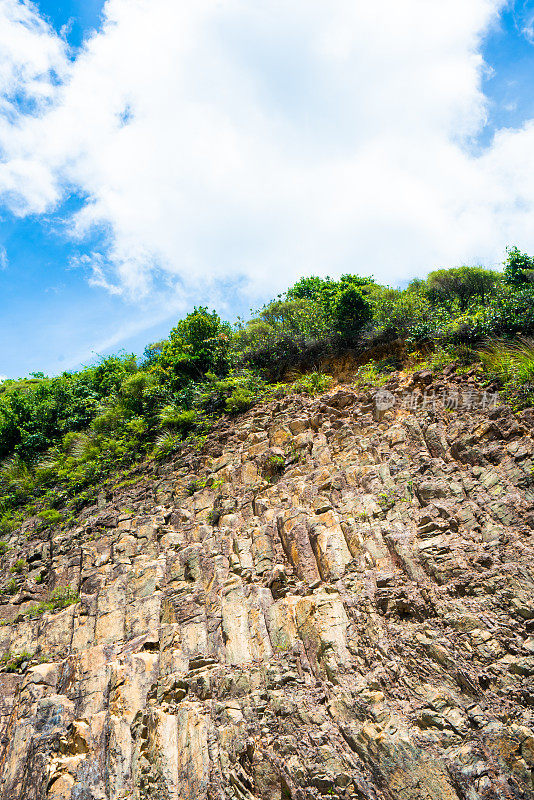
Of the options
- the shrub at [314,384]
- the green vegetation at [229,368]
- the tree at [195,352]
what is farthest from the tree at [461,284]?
the tree at [195,352]

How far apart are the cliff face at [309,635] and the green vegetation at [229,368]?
2791 mm

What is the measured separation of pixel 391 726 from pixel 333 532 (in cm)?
348

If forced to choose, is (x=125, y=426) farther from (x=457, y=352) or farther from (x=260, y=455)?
(x=457, y=352)

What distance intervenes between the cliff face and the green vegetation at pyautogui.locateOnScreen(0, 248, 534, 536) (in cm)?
279

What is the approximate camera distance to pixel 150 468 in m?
15.4

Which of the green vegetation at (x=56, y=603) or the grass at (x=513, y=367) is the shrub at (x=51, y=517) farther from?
the grass at (x=513, y=367)

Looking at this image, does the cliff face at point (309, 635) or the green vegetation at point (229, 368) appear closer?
the cliff face at point (309, 635)

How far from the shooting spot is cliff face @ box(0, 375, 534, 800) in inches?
241

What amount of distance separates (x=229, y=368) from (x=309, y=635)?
39.6 feet

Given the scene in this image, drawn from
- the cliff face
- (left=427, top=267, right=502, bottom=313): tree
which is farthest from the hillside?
(left=427, top=267, right=502, bottom=313): tree

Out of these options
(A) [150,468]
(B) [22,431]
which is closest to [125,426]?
(A) [150,468]

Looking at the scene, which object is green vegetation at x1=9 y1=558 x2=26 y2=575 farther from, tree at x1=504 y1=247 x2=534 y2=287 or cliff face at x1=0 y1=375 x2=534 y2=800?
tree at x1=504 y1=247 x2=534 y2=287

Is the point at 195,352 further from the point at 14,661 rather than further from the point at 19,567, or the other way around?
the point at 14,661

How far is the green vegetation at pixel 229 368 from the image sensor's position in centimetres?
1470
